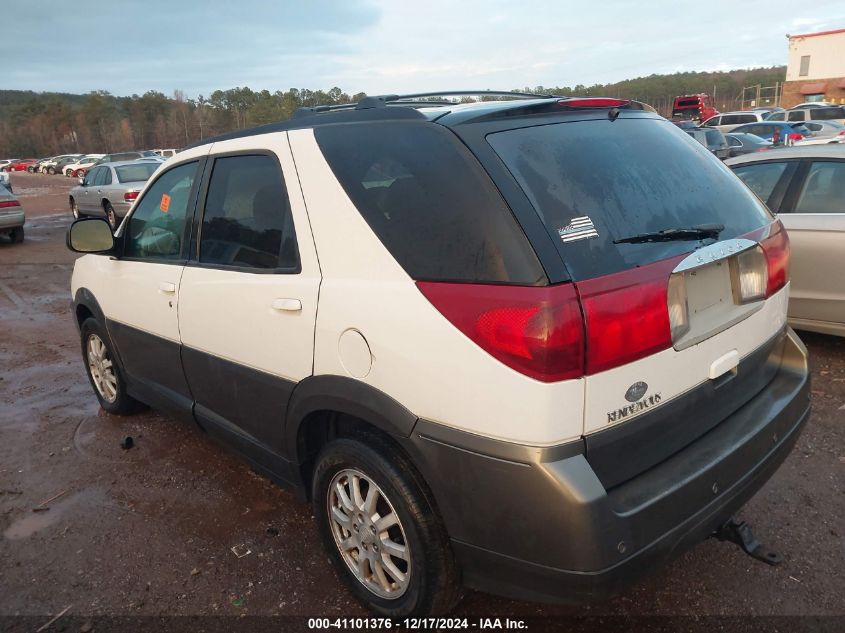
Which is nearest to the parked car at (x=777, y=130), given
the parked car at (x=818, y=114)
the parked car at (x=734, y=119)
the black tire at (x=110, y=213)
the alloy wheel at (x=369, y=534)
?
the parked car at (x=734, y=119)

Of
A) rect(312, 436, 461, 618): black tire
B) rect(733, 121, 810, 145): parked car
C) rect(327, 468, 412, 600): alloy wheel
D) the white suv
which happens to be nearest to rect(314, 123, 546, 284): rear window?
the white suv

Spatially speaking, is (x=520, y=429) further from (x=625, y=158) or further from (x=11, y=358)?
(x=11, y=358)

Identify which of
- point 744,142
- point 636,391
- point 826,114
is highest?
Result: point 636,391

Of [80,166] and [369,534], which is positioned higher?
[369,534]

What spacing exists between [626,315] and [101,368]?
401 cm

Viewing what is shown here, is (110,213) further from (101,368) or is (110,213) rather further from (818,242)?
(818,242)

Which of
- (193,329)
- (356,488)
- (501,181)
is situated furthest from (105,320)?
(501,181)

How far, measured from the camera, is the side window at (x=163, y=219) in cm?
330

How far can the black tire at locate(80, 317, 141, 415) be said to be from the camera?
4211 mm

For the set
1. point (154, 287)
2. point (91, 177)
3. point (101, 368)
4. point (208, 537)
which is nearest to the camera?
point (208, 537)

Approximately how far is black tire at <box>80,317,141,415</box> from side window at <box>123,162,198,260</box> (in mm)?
757

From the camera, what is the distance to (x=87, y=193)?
17.0 m

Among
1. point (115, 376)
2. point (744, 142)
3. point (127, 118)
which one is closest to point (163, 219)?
point (115, 376)

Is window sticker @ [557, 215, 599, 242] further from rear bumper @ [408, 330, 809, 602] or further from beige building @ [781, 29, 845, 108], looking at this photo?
beige building @ [781, 29, 845, 108]
